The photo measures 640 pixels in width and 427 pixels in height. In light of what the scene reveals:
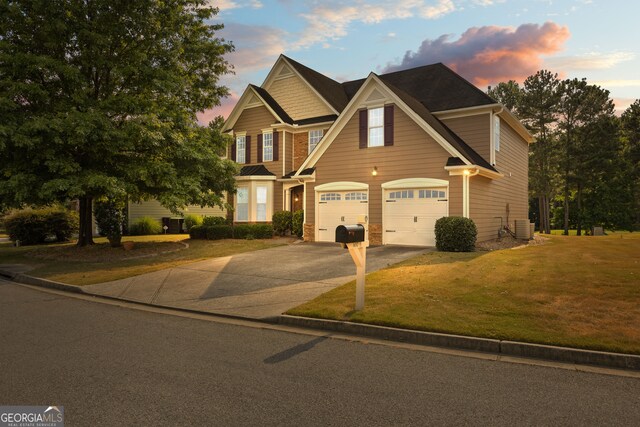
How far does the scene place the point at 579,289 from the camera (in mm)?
8266

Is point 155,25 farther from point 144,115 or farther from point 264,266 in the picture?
point 264,266

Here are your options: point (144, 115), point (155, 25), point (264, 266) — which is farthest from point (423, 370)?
point (155, 25)

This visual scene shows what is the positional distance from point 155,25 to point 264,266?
12197mm

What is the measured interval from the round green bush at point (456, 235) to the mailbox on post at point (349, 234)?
9.17m

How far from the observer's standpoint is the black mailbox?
7102mm

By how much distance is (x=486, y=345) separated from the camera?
573cm

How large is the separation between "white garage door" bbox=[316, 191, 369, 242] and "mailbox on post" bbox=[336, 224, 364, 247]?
11.3m

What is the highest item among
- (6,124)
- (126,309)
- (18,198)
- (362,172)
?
(6,124)

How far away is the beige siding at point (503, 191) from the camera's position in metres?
18.1

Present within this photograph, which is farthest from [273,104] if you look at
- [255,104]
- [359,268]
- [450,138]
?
[359,268]

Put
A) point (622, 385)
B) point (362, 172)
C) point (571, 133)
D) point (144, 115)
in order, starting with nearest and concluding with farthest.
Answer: point (622, 385) → point (144, 115) → point (362, 172) → point (571, 133)

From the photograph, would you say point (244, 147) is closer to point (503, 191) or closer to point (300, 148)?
point (300, 148)

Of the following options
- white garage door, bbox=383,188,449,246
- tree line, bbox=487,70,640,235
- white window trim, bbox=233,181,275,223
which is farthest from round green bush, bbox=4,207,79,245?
tree line, bbox=487,70,640,235

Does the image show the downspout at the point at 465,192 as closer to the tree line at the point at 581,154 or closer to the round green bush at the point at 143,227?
the round green bush at the point at 143,227
